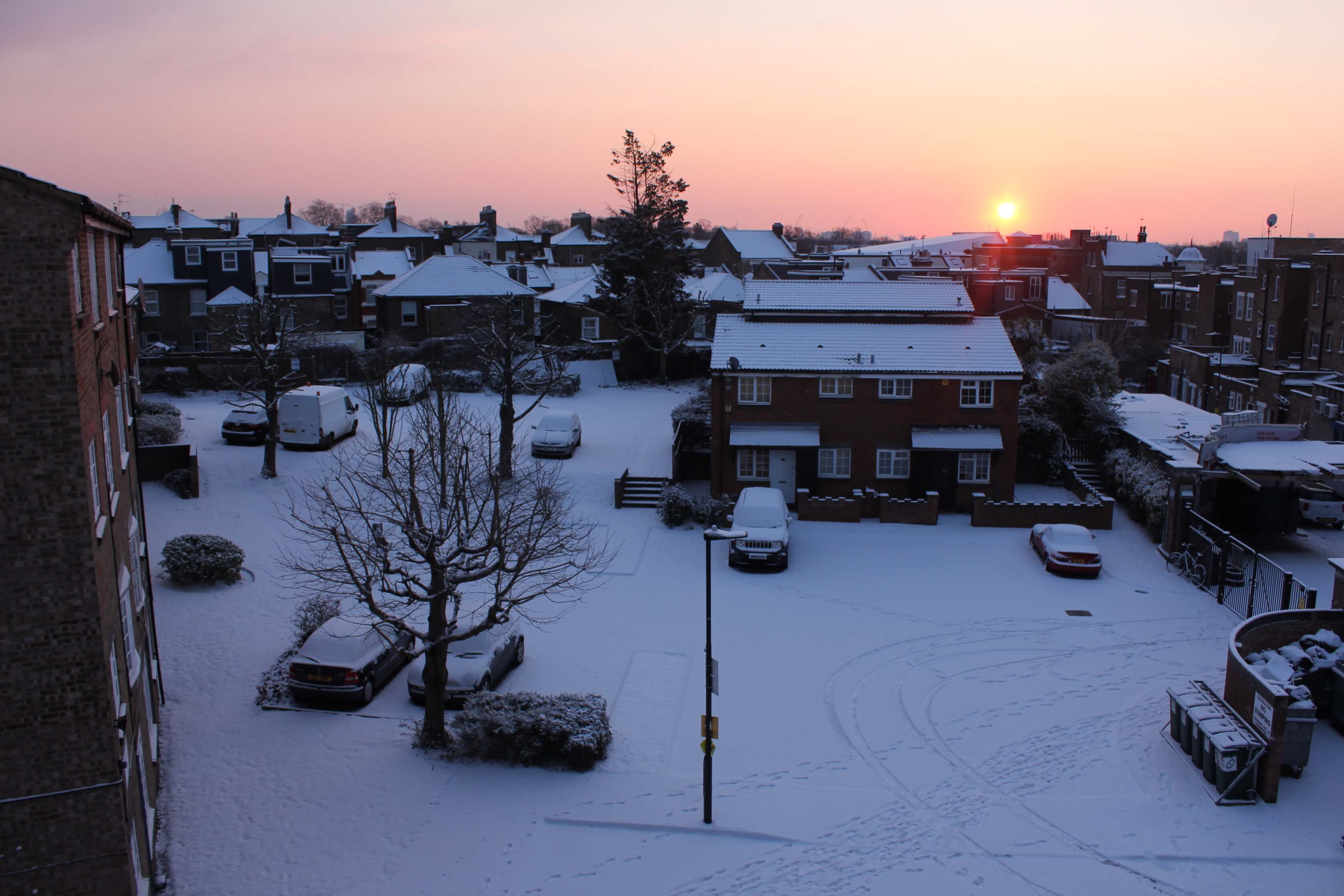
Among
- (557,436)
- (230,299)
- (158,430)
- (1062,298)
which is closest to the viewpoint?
(158,430)

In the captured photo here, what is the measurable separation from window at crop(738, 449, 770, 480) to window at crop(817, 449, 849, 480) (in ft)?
5.25

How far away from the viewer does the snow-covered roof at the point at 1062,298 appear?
6481 centimetres

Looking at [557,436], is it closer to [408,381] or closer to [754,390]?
[754,390]

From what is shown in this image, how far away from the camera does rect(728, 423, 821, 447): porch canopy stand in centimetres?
3095

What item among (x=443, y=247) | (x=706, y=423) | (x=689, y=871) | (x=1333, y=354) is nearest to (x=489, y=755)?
(x=689, y=871)

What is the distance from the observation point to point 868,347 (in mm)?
32281

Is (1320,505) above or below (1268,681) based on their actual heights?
above

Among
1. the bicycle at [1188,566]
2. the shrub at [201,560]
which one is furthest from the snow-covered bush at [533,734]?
the bicycle at [1188,566]

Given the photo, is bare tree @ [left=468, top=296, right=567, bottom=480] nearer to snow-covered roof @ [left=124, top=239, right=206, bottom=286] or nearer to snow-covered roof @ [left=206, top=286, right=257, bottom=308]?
snow-covered roof @ [left=206, top=286, right=257, bottom=308]

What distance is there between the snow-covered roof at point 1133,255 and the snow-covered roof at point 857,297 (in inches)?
1890

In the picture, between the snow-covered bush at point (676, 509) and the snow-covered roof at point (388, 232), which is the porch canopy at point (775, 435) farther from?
the snow-covered roof at point (388, 232)

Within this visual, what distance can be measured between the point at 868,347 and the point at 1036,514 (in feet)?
23.9

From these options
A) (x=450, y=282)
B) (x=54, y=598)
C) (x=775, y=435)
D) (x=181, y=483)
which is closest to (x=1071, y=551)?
(x=775, y=435)

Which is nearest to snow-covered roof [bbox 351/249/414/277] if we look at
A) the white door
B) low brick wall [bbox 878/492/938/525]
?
the white door
